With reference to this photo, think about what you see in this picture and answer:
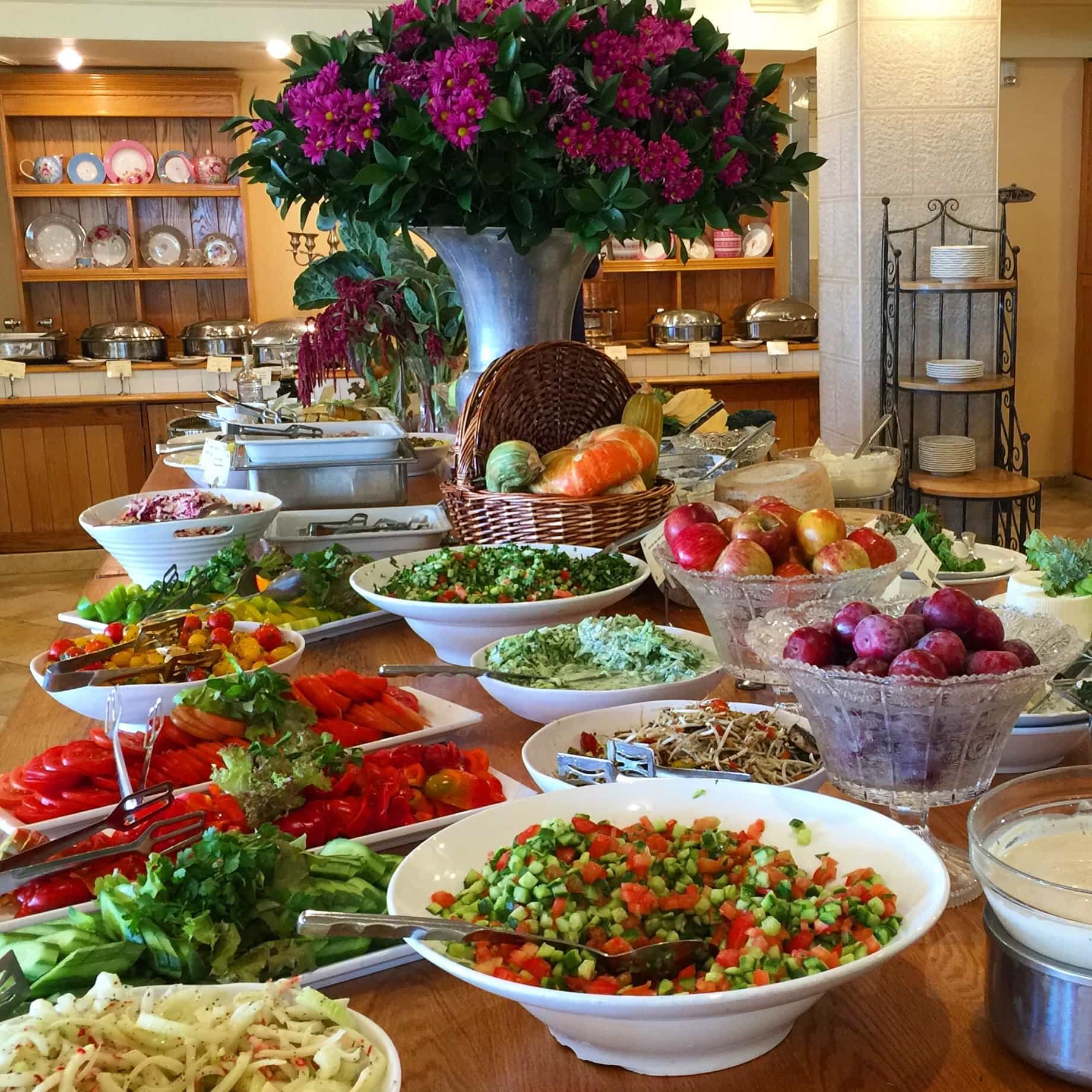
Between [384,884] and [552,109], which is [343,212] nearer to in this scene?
[552,109]

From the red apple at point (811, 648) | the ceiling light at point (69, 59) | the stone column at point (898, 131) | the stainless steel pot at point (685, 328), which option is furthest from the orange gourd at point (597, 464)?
the ceiling light at point (69, 59)

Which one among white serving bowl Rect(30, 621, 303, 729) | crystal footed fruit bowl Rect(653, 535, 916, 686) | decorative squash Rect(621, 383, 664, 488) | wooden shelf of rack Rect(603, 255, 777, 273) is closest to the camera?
crystal footed fruit bowl Rect(653, 535, 916, 686)

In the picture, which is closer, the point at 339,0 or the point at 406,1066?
the point at 406,1066

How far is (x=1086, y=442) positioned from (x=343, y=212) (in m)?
6.61

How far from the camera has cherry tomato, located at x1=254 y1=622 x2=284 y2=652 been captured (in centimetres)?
162

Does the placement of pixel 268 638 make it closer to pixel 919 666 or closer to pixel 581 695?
pixel 581 695

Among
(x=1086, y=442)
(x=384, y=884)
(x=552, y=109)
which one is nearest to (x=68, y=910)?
(x=384, y=884)

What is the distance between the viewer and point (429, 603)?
169 cm

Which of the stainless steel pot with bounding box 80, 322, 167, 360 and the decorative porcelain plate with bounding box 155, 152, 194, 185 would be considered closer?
the stainless steel pot with bounding box 80, 322, 167, 360

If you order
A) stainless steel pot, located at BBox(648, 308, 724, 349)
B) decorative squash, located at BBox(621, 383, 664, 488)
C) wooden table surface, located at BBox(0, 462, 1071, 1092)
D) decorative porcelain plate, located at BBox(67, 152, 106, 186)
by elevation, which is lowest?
wooden table surface, located at BBox(0, 462, 1071, 1092)

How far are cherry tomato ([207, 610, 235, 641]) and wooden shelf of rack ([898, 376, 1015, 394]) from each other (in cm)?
390

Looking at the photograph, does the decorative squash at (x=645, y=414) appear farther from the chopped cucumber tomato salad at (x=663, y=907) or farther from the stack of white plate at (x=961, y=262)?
the stack of white plate at (x=961, y=262)

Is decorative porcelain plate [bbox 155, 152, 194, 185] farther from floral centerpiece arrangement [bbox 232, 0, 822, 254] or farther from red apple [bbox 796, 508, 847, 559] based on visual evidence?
red apple [bbox 796, 508, 847, 559]

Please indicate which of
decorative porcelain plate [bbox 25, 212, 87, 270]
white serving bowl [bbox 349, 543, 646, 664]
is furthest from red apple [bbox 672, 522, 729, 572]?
decorative porcelain plate [bbox 25, 212, 87, 270]
